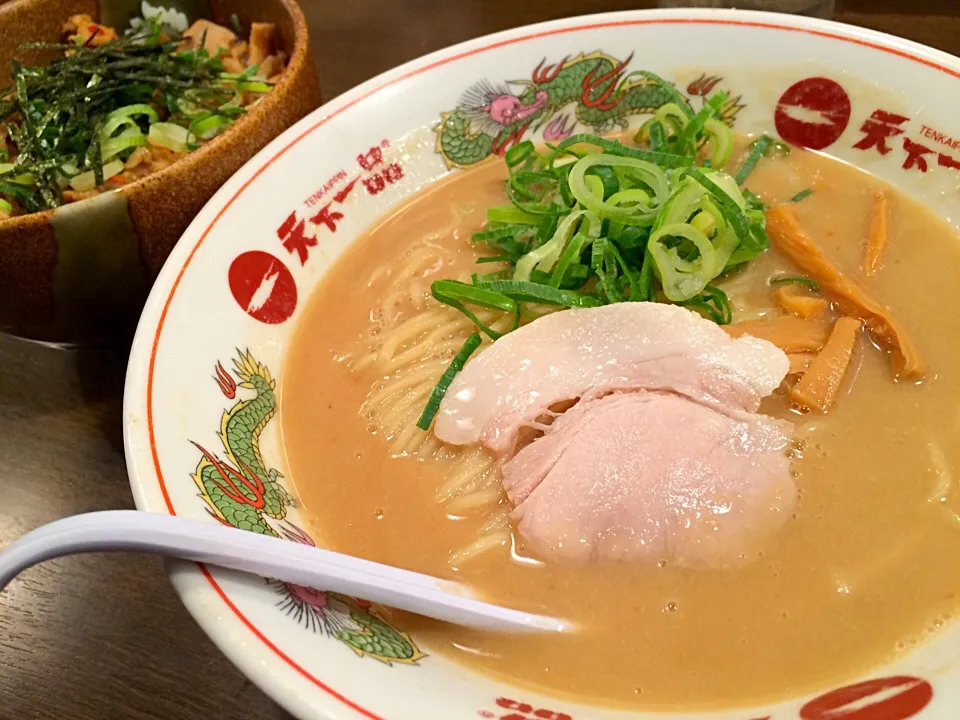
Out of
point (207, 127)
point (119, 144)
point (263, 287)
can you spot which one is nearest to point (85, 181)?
point (119, 144)

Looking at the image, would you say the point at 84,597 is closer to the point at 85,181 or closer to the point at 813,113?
the point at 85,181

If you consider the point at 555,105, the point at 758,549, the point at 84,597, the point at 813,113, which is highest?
the point at 813,113

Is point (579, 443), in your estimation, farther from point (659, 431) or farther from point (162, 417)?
point (162, 417)

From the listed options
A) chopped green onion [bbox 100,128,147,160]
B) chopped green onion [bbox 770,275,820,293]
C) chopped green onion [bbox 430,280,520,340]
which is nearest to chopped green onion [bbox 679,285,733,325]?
chopped green onion [bbox 770,275,820,293]

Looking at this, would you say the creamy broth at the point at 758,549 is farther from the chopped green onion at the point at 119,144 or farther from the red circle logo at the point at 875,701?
the chopped green onion at the point at 119,144

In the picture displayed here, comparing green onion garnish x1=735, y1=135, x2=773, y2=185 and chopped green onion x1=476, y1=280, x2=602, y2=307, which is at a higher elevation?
green onion garnish x1=735, y1=135, x2=773, y2=185

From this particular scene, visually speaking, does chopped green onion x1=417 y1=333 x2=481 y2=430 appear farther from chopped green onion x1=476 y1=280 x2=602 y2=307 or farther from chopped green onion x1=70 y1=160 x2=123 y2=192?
chopped green onion x1=70 y1=160 x2=123 y2=192
